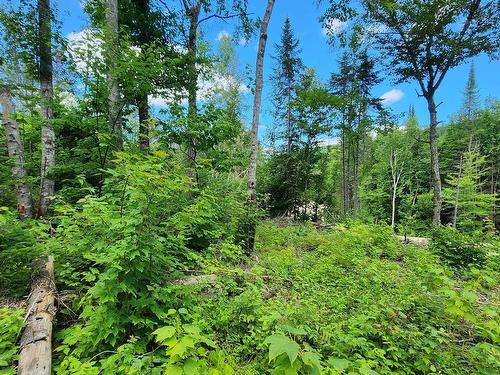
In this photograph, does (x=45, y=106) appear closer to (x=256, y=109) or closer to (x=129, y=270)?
(x=256, y=109)

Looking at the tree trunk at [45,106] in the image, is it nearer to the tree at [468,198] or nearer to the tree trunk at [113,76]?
the tree trunk at [113,76]

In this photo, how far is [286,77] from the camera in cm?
1844

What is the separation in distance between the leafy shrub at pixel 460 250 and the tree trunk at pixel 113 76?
747 cm

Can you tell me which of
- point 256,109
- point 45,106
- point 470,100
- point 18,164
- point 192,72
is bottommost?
point 18,164

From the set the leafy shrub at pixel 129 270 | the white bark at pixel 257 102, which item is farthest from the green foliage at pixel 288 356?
the white bark at pixel 257 102

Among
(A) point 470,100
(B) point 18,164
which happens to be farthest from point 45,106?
(A) point 470,100

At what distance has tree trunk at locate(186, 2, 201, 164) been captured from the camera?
648 centimetres

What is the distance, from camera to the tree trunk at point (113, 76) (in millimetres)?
4551

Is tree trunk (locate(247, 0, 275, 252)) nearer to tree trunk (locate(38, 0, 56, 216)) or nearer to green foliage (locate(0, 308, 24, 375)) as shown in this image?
tree trunk (locate(38, 0, 56, 216))

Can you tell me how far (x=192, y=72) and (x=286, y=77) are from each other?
42.2ft

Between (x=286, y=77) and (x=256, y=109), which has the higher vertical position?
(x=286, y=77)

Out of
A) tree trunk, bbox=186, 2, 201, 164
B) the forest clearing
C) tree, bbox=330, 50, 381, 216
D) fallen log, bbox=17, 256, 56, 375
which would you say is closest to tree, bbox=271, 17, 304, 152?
tree, bbox=330, 50, 381, 216

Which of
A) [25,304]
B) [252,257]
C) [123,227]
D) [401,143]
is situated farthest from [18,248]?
[401,143]

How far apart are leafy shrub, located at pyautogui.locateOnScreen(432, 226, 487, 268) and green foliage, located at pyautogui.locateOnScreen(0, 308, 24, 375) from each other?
713cm
